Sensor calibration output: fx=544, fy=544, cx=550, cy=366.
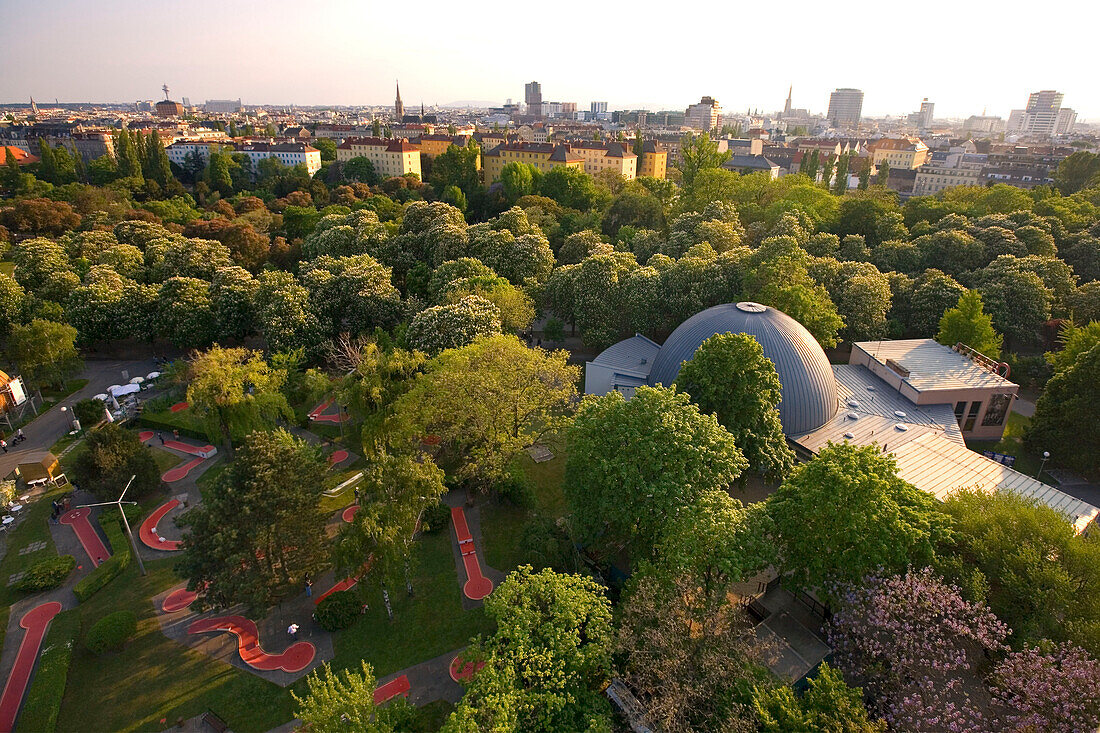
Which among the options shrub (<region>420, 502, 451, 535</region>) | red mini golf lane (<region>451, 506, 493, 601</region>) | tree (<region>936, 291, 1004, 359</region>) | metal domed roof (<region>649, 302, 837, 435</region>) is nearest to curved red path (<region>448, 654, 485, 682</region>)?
red mini golf lane (<region>451, 506, 493, 601</region>)

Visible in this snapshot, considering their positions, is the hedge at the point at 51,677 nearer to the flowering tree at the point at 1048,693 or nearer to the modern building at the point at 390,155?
the flowering tree at the point at 1048,693

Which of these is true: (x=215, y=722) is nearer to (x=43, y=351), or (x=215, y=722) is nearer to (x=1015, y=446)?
(x=43, y=351)

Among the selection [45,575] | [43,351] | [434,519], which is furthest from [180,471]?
[434,519]

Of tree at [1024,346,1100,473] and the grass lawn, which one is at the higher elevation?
tree at [1024,346,1100,473]

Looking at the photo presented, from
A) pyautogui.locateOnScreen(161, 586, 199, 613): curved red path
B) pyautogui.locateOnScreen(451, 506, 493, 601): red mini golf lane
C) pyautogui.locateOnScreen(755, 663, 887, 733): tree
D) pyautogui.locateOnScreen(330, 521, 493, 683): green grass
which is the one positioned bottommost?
pyautogui.locateOnScreen(161, 586, 199, 613): curved red path

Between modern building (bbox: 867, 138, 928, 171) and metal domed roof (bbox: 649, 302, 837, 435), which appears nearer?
metal domed roof (bbox: 649, 302, 837, 435)

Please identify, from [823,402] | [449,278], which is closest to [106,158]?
[449,278]

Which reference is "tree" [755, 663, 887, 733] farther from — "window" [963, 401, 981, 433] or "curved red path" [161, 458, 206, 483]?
"curved red path" [161, 458, 206, 483]
